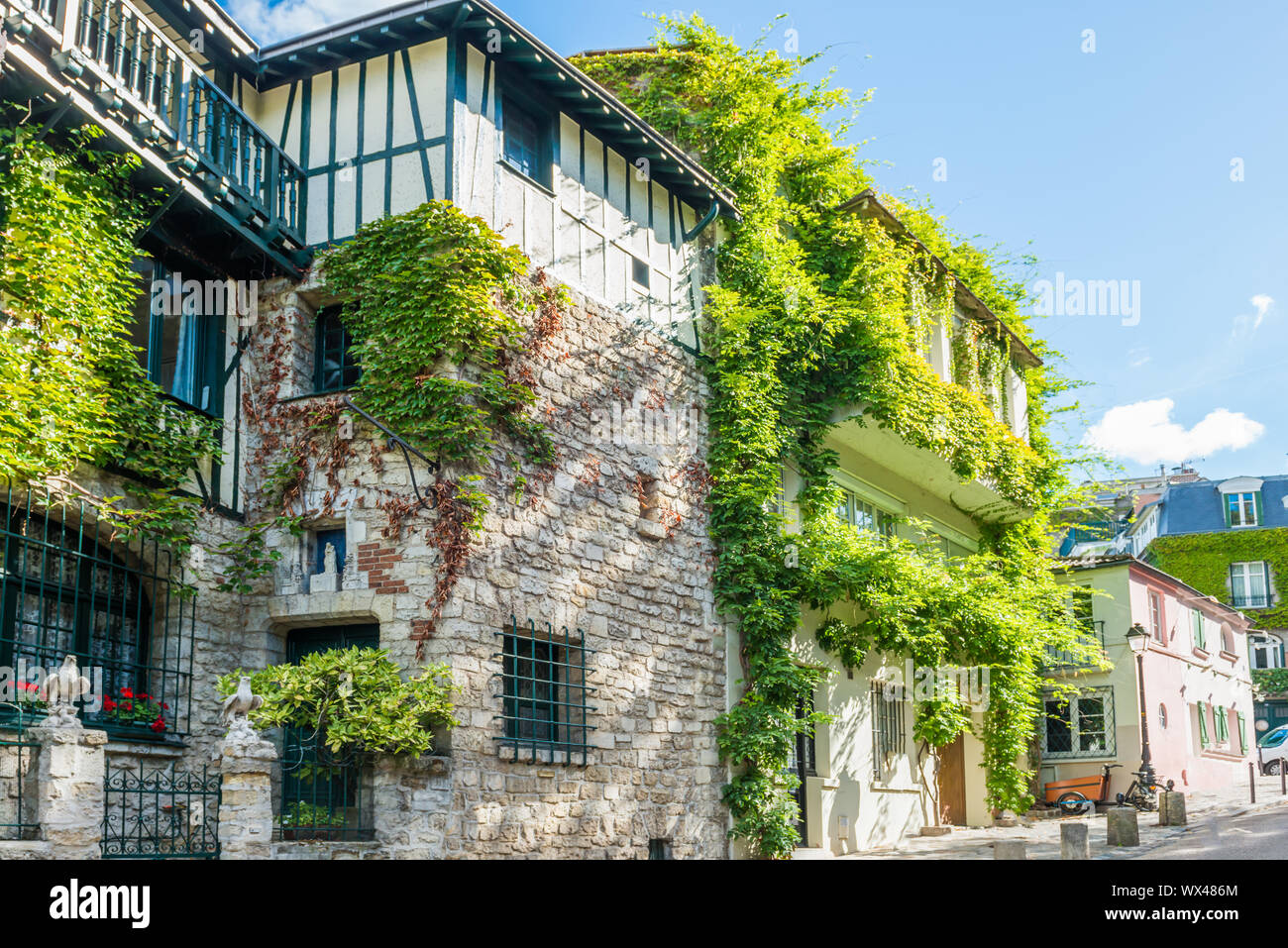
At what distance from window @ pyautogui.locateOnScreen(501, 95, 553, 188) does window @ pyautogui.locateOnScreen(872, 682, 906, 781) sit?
7954mm

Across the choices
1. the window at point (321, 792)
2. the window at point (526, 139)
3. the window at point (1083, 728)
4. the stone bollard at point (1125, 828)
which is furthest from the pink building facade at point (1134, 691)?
the window at point (321, 792)

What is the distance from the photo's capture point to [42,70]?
8109mm

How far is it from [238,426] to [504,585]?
2709mm

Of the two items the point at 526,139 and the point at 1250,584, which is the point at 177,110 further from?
the point at 1250,584

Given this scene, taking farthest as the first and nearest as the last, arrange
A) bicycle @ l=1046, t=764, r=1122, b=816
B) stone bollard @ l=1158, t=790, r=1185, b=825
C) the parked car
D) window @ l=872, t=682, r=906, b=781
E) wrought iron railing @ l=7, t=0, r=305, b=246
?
1. the parked car
2. bicycle @ l=1046, t=764, r=1122, b=816
3. window @ l=872, t=682, r=906, b=781
4. stone bollard @ l=1158, t=790, r=1185, b=825
5. wrought iron railing @ l=7, t=0, r=305, b=246

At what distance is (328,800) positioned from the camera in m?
8.97

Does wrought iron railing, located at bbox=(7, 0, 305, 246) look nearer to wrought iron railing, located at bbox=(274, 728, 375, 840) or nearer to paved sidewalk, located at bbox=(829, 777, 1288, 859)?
wrought iron railing, located at bbox=(274, 728, 375, 840)

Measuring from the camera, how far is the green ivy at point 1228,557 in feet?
118

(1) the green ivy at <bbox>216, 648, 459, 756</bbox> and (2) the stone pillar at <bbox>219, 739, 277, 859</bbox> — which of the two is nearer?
(2) the stone pillar at <bbox>219, 739, 277, 859</bbox>

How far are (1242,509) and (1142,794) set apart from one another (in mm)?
22323

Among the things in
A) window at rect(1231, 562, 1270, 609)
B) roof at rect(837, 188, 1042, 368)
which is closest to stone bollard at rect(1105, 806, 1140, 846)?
roof at rect(837, 188, 1042, 368)

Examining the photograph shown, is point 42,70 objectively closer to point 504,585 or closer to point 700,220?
point 504,585

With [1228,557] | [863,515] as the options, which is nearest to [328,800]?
[863,515]

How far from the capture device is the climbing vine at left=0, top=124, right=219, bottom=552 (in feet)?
26.6
